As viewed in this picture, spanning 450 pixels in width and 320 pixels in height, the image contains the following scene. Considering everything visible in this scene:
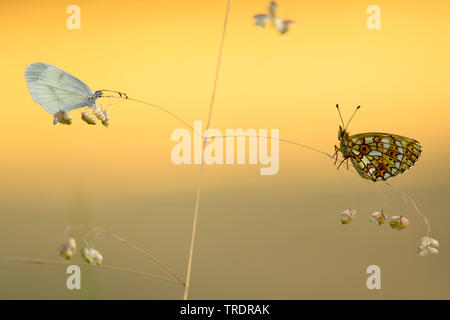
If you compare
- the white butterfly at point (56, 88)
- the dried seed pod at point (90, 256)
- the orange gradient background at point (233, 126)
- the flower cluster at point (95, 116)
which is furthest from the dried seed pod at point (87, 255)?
the orange gradient background at point (233, 126)

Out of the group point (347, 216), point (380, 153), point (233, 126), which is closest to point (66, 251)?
point (347, 216)

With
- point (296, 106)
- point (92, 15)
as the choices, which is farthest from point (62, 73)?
point (92, 15)

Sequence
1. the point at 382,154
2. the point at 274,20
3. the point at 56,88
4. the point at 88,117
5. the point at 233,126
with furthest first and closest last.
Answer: the point at 233,126, the point at 382,154, the point at 56,88, the point at 88,117, the point at 274,20

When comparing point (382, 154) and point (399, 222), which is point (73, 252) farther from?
point (382, 154)

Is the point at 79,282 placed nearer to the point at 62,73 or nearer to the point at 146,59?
the point at 62,73

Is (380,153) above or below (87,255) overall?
above

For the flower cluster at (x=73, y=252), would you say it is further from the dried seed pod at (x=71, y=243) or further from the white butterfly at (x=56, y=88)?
the white butterfly at (x=56, y=88)
